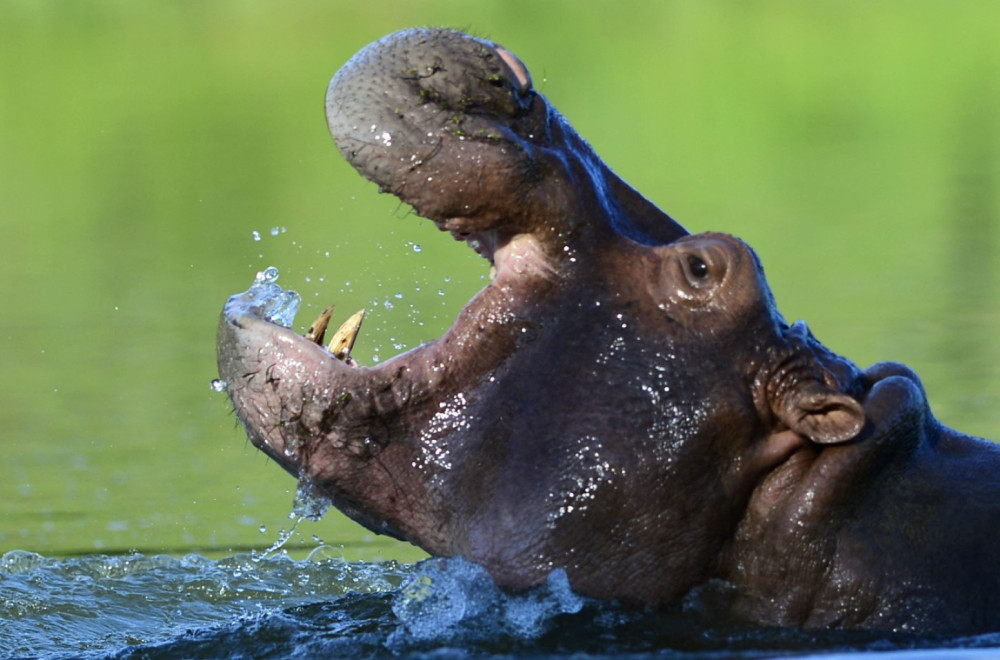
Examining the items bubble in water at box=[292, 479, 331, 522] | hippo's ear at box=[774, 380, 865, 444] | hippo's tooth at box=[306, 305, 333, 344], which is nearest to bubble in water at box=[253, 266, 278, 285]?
hippo's tooth at box=[306, 305, 333, 344]

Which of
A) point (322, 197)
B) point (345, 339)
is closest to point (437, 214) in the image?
point (345, 339)

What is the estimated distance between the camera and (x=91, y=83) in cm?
2561

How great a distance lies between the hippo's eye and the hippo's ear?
370 millimetres

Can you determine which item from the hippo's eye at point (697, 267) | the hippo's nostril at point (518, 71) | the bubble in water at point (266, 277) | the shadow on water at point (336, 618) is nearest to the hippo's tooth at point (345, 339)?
the bubble in water at point (266, 277)

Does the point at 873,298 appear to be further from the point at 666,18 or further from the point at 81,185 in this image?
the point at 666,18

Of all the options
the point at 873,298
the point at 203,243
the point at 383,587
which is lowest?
the point at 383,587

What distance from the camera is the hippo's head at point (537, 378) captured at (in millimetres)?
3936

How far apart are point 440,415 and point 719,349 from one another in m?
0.74

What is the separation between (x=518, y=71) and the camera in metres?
4.12

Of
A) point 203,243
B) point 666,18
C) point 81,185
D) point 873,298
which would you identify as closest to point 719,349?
point 873,298

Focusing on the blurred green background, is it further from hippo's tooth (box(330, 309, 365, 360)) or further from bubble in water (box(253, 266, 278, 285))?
hippo's tooth (box(330, 309, 365, 360))

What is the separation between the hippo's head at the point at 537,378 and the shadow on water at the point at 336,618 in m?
0.08

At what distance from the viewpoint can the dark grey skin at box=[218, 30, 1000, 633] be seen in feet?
12.9

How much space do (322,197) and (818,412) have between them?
1374cm
